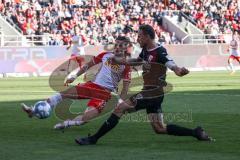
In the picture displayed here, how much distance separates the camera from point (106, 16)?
165ft

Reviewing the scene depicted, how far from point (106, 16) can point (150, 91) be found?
38.5 m

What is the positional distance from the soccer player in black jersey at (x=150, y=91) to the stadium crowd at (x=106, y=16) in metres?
31.8

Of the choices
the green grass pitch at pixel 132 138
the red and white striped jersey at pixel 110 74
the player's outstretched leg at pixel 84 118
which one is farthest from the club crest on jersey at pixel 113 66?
the green grass pitch at pixel 132 138

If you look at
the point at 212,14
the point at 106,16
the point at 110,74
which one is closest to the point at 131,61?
the point at 110,74

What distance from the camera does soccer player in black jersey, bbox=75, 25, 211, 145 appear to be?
1191 centimetres

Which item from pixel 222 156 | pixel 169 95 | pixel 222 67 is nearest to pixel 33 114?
pixel 222 156

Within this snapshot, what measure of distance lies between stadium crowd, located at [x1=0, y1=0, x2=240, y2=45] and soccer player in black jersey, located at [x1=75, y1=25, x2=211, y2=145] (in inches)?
1252

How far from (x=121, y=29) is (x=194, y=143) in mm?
37268

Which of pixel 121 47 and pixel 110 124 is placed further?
pixel 121 47

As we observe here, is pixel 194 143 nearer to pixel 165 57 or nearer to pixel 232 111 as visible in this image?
pixel 165 57

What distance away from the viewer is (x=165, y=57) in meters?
11.8

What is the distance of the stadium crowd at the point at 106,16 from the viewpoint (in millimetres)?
45969

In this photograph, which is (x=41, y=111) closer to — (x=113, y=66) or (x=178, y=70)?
(x=113, y=66)

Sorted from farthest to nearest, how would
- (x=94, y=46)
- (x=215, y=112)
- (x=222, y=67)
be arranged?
(x=222, y=67) → (x=94, y=46) → (x=215, y=112)
